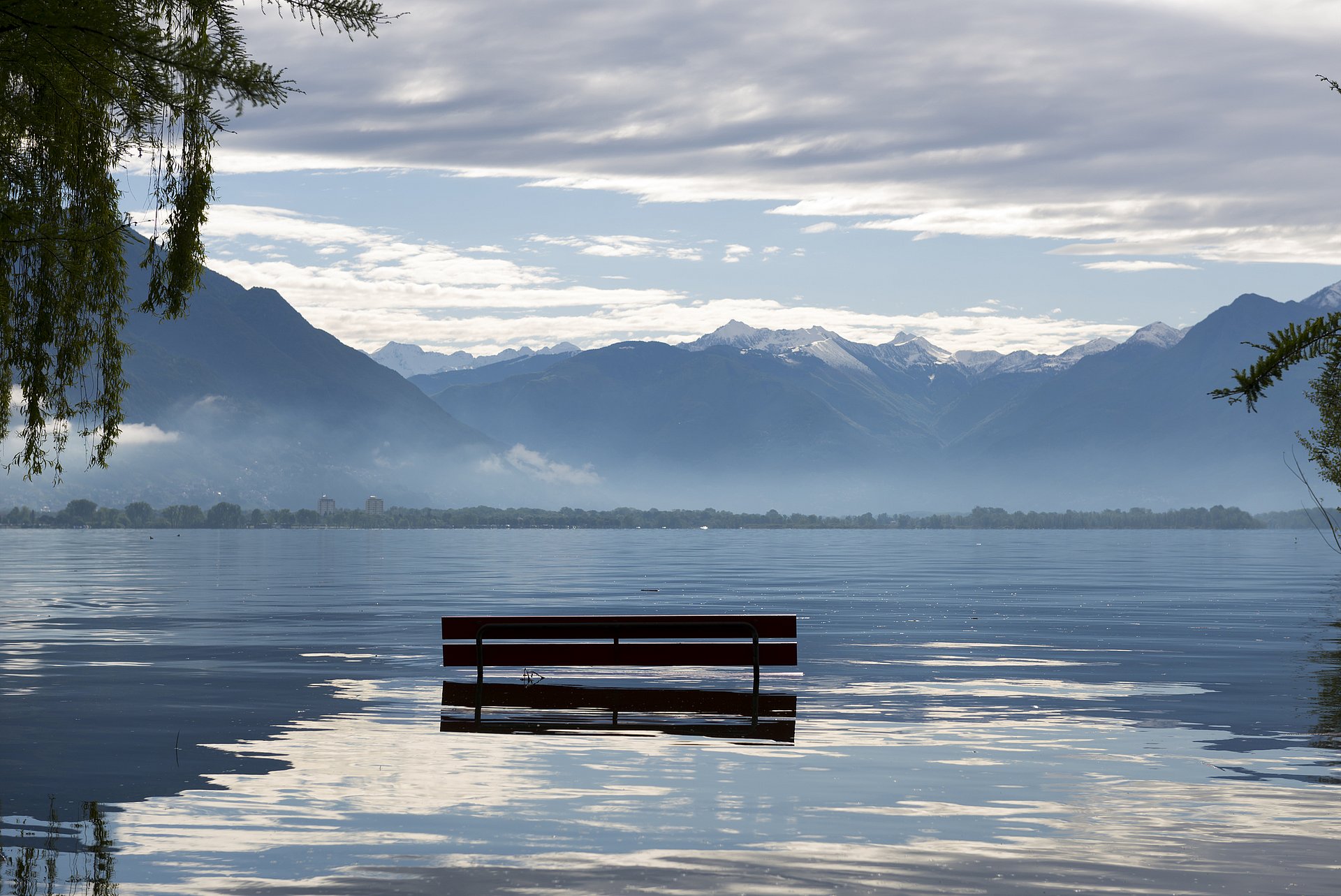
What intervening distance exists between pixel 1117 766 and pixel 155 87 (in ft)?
42.3

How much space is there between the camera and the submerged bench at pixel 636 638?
22.7m

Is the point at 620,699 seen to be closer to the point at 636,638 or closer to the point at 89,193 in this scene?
the point at 636,638

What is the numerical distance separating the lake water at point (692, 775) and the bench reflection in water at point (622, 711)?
0.46m

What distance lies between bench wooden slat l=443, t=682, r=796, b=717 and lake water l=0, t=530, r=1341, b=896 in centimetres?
75

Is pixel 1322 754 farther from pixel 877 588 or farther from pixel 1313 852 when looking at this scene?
pixel 877 588

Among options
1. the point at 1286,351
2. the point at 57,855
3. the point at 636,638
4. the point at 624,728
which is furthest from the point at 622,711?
the point at 1286,351

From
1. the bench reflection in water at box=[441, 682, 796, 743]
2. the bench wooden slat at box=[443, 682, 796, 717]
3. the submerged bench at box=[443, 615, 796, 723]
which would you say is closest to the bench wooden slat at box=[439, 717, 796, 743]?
the bench reflection in water at box=[441, 682, 796, 743]

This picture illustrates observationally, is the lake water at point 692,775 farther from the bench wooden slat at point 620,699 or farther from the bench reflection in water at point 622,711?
the bench wooden slat at point 620,699

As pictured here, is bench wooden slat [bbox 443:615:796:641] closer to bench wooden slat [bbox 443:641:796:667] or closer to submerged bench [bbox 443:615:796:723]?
submerged bench [bbox 443:615:796:723]

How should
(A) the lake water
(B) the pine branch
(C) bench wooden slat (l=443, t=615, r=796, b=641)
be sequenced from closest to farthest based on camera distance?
(B) the pine branch < (A) the lake water < (C) bench wooden slat (l=443, t=615, r=796, b=641)

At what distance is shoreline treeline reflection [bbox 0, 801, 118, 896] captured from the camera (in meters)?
Answer: 11.4

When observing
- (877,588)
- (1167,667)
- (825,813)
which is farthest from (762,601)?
(825,813)

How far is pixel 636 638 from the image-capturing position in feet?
77.3

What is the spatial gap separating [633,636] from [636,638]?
40 cm
